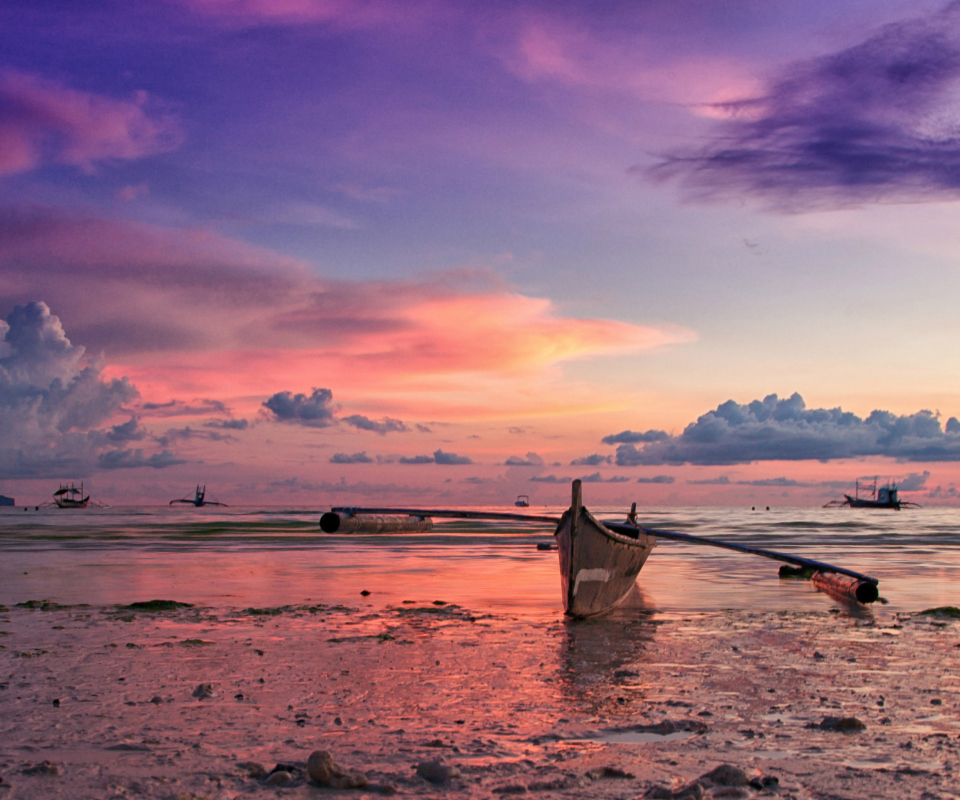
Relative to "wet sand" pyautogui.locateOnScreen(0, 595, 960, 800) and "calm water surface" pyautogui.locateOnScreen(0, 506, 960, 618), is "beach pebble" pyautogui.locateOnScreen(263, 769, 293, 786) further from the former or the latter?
"calm water surface" pyautogui.locateOnScreen(0, 506, 960, 618)

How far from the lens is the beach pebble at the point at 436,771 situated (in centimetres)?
636

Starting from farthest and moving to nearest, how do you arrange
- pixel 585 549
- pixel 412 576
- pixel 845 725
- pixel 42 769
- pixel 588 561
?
pixel 412 576
pixel 588 561
pixel 585 549
pixel 845 725
pixel 42 769

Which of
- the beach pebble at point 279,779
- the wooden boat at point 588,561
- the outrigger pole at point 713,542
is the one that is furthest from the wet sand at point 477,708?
the outrigger pole at point 713,542

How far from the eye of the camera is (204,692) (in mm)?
9312

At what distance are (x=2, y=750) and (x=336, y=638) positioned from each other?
6.87 meters

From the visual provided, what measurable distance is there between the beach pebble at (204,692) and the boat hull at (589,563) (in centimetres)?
747

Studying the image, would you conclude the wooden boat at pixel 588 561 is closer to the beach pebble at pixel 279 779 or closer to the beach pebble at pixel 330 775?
the beach pebble at pixel 330 775

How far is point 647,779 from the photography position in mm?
6453

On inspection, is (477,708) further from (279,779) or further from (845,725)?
(845,725)

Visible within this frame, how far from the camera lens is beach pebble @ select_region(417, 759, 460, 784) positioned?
6.36 m

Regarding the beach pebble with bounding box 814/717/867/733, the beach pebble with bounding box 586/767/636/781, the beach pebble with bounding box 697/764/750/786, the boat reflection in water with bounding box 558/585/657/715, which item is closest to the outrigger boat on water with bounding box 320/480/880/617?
the boat reflection in water with bounding box 558/585/657/715

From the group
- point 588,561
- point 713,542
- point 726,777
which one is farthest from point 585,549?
point 726,777

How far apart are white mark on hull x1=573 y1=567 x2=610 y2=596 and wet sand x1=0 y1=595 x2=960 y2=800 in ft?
2.76

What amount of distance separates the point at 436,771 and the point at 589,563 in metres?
9.71
